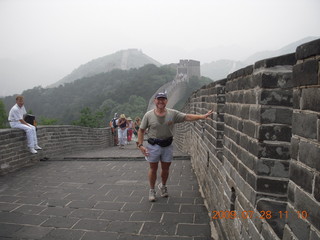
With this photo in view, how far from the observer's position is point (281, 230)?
1.42 m

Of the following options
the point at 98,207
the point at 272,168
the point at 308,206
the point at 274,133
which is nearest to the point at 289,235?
the point at 308,206

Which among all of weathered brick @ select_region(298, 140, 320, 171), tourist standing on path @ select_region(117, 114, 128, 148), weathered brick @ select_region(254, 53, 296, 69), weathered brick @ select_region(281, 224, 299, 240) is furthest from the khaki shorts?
tourist standing on path @ select_region(117, 114, 128, 148)

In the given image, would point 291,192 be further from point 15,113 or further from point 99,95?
point 99,95

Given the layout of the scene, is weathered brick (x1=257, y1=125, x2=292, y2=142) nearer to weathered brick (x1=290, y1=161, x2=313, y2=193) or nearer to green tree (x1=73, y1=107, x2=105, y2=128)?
weathered brick (x1=290, y1=161, x2=313, y2=193)

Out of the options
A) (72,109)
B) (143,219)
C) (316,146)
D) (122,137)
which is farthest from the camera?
(72,109)

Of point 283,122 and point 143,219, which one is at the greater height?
point 283,122

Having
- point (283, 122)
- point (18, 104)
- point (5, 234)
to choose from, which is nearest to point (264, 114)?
point (283, 122)

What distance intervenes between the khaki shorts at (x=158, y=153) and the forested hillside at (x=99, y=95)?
4546 centimetres

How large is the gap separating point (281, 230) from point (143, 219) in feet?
7.27

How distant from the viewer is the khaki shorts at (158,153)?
149 inches

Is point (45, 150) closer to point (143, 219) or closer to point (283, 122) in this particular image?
point (143, 219)

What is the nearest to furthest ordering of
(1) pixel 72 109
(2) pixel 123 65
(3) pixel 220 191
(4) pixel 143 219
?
(3) pixel 220 191 → (4) pixel 143 219 → (1) pixel 72 109 → (2) pixel 123 65

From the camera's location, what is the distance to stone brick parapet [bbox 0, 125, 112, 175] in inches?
231

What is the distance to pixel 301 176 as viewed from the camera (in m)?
1.09
